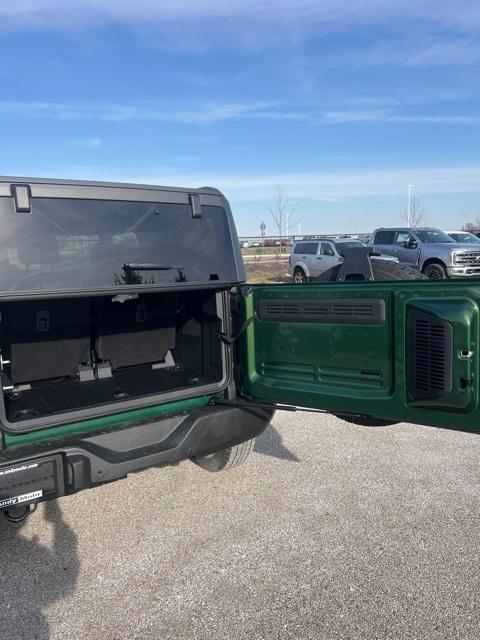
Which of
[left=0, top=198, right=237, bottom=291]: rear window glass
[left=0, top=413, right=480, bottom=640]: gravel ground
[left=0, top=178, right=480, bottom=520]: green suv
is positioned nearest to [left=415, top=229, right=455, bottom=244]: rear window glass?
[left=0, top=413, right=480, bottom=640]: gravel ground

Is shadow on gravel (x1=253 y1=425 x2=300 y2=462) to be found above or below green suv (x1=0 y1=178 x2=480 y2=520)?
below

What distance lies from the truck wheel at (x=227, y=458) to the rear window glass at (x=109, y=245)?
52.7 inches

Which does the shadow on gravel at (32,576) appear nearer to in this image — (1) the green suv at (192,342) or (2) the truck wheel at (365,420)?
(1) the green suv at (192,342)

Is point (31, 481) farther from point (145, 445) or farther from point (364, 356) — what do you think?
point (364, 356)

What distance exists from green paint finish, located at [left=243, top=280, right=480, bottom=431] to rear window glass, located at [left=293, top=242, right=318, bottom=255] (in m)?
16.7

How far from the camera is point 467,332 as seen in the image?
2646 millimetres

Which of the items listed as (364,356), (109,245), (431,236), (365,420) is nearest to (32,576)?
(109,245)

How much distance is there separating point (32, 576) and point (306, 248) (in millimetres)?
18095

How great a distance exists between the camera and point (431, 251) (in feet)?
55.5

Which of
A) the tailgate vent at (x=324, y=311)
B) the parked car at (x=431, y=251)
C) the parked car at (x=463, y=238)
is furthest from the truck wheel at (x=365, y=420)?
the parked car at (x=463, y=238)

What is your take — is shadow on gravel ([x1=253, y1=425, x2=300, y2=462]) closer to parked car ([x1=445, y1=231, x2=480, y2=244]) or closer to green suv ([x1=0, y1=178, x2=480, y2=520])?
green suv ([x1=0, y1=178, x2=480, y2=520])

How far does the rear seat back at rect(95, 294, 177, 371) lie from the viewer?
4.33 metres

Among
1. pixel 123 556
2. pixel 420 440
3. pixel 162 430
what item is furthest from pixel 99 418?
pixel 420 440

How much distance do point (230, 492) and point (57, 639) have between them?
1.74 m
